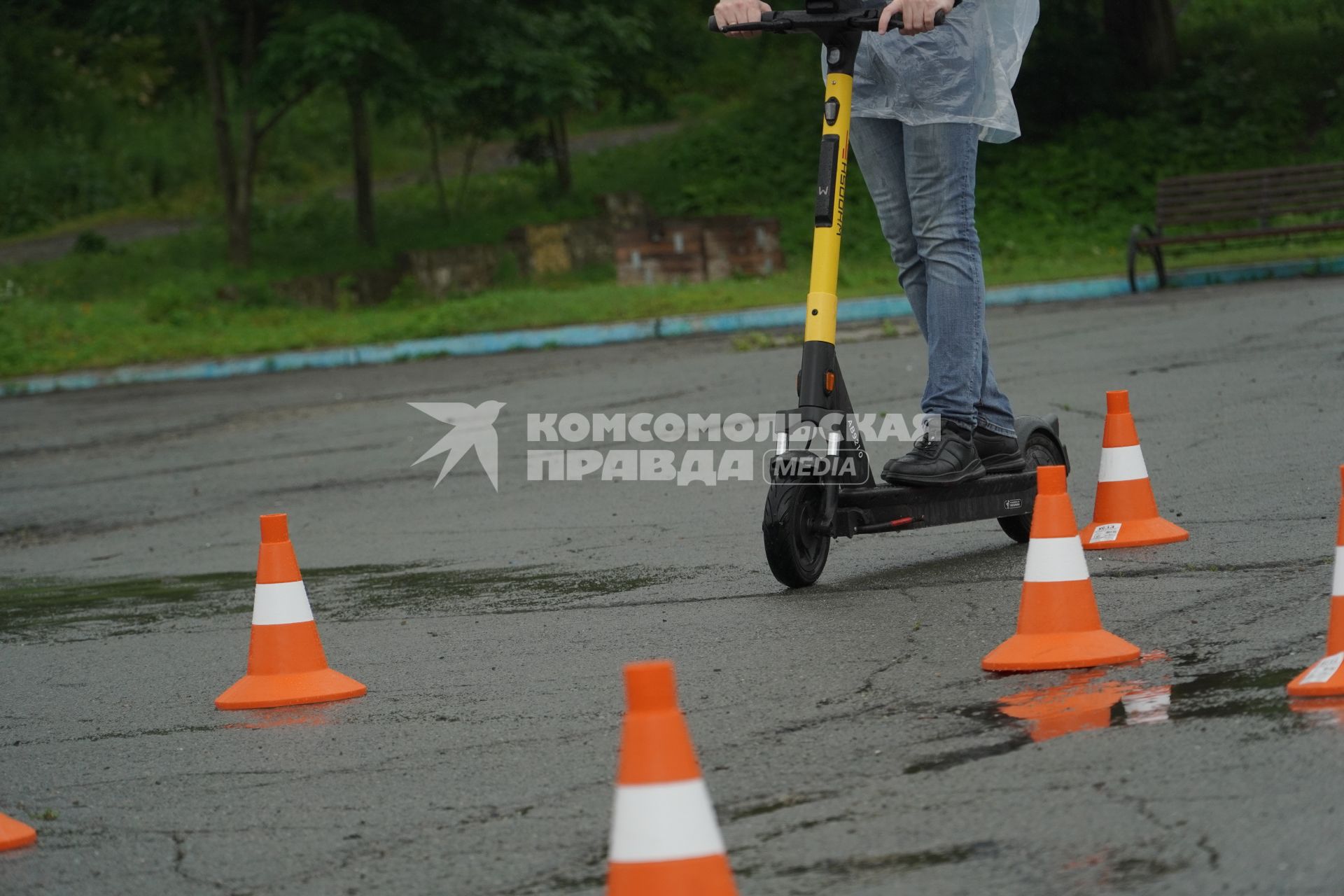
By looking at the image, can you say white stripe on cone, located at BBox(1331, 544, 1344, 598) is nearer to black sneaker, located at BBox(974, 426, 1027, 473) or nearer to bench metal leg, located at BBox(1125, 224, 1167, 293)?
black sneaker, located at BBox(974, 426, 1027, 473)

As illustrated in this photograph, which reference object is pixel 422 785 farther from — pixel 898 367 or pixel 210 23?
pixel 210 23

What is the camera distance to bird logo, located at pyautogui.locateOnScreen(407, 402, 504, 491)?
9678 millimetres

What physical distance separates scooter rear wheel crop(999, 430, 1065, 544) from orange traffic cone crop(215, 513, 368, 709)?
7.63 feet

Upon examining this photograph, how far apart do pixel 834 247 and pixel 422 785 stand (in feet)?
7.50

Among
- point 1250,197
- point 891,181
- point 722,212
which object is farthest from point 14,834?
point 722,212

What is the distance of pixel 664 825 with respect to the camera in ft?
7.87

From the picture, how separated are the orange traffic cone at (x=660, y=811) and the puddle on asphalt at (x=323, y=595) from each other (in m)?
2.90

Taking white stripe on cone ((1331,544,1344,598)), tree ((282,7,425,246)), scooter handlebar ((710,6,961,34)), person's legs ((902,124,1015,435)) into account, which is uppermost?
tree ((282,7,425,246))

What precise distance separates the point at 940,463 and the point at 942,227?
753 mm

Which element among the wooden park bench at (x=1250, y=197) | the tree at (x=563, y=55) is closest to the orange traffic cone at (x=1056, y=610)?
the wooden park bench at (x=1250, y=197)

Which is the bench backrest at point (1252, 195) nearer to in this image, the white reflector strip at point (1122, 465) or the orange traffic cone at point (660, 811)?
the white reflector strip at point (1122, 465)

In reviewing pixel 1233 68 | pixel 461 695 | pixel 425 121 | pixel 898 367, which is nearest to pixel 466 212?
pixel 425 121

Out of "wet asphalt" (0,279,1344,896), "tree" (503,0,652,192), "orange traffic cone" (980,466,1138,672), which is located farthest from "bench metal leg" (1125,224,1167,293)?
"orange traffic cone" (980,466,1138,672)

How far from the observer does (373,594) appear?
6.03 m
